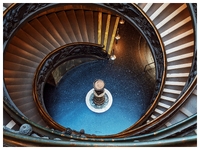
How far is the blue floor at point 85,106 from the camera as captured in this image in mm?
8484

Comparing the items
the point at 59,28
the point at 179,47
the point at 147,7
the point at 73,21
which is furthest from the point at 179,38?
the point at 59,28

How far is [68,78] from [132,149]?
7257 mm

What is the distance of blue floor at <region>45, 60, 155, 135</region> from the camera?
8484 mm

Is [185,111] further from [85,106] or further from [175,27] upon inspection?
[85,106]

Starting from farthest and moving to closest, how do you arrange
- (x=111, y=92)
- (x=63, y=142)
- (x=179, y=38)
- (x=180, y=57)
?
(x=111, y=92) < (x=179, y=38) < (x=180, y=57) < (x=63, y=142)

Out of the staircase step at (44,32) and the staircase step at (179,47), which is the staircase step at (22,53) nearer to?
the staircase step at (44,32)

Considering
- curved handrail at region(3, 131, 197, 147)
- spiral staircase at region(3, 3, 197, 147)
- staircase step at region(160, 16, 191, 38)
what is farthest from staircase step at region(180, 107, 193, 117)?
staircase step at region(160, 16, 191, 38)

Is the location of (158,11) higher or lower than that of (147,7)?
lower

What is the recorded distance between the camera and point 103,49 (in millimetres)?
9375

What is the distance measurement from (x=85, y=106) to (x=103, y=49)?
271cm

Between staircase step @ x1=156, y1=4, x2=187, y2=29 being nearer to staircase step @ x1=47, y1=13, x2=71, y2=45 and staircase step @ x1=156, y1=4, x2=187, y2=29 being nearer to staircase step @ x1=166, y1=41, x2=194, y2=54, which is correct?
staircase step @ x1=166, y1=41, x2=194, y2=54

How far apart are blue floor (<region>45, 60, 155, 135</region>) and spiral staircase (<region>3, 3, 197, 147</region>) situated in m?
0.80

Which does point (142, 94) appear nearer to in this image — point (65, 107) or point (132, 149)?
point (65, 107)

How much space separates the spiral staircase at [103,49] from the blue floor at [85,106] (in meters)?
0.80
